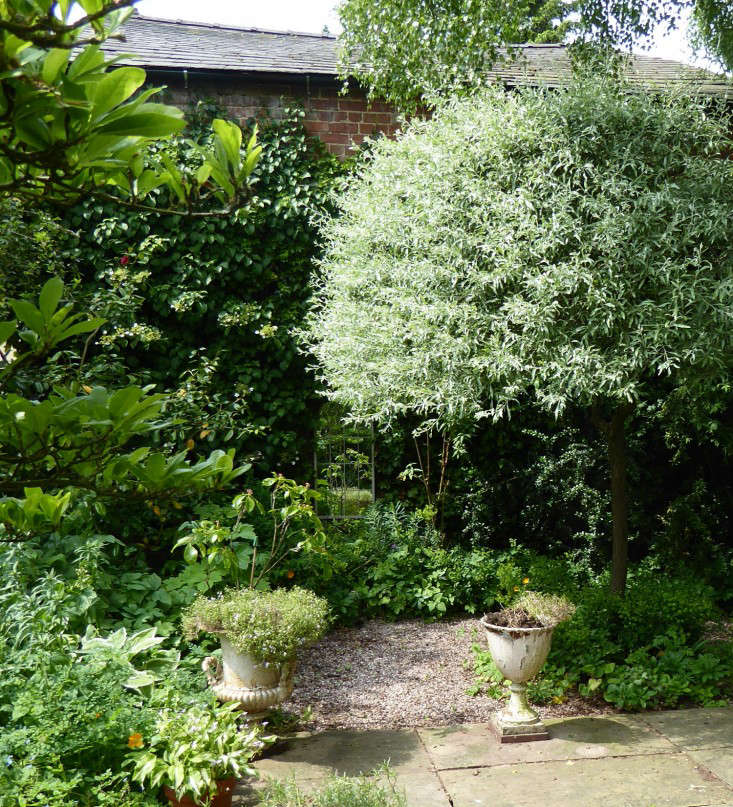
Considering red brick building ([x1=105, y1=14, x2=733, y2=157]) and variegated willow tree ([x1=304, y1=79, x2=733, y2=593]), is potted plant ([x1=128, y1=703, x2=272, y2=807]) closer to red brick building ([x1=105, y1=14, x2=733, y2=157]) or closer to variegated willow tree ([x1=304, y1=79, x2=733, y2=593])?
variegated willow tree ([x1=304, y1=79, x2=733, y2=593])

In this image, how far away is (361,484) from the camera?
7562 mm

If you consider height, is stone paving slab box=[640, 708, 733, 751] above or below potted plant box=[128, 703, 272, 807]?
below

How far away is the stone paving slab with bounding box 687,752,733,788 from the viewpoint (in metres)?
3.65

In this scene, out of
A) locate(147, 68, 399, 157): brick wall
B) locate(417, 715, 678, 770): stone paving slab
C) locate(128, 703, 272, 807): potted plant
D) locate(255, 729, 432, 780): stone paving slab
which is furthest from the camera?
locate(147, 68, 399, 157): brick wall

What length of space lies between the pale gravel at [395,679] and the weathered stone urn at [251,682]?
0.48 meters

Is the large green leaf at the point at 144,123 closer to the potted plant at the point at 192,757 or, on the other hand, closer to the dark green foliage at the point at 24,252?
the potted plant at the point at 192,757

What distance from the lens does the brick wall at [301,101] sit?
271 inches

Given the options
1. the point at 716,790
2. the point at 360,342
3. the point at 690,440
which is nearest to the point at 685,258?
the point at 360,342

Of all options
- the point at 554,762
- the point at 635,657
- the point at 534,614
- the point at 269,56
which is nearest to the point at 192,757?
the point at 554,762

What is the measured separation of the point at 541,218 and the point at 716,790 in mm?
3092

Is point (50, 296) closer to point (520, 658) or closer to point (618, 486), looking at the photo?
point (520, 658)

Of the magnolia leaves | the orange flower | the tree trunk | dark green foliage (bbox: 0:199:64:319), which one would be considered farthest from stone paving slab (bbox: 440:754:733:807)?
dark green foliage (bbox: 0:199:64:319)

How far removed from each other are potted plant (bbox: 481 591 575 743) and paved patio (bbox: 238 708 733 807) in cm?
8

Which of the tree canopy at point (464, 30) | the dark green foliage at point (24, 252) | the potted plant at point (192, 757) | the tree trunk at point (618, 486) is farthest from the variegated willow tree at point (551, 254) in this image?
the dark green foliage at point (24, 252)
